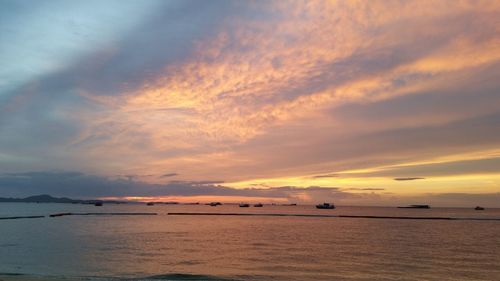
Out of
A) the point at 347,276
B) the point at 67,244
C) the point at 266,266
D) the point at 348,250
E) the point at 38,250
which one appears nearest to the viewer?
the point at 347,276

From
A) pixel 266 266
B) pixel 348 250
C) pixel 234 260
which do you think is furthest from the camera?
pixel 348 250

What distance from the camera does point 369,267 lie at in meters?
39.7

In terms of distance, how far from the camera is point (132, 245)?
5734cm

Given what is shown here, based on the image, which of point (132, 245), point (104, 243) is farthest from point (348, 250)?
point (104, 243)

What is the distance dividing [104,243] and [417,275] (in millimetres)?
44574

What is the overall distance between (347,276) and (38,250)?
131 feet

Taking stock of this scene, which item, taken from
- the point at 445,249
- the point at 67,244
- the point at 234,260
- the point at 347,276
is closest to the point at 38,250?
the point at 67,244

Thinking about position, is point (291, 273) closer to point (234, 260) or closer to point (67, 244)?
point (234, 260)

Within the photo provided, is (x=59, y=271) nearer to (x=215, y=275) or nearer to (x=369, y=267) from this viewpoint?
(x=215, y=275)

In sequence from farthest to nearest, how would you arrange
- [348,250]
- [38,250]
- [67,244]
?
[67,244], [348,250], [38,250]

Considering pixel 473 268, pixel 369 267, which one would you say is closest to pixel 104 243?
pixel 369 267

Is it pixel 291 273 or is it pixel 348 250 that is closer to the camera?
pixel 291 273

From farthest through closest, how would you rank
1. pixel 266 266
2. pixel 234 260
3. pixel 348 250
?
1. pixel 348 250
2. pixel 234 260
3. pixel 266 266

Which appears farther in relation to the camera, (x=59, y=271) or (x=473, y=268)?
(x=473, y=268)
